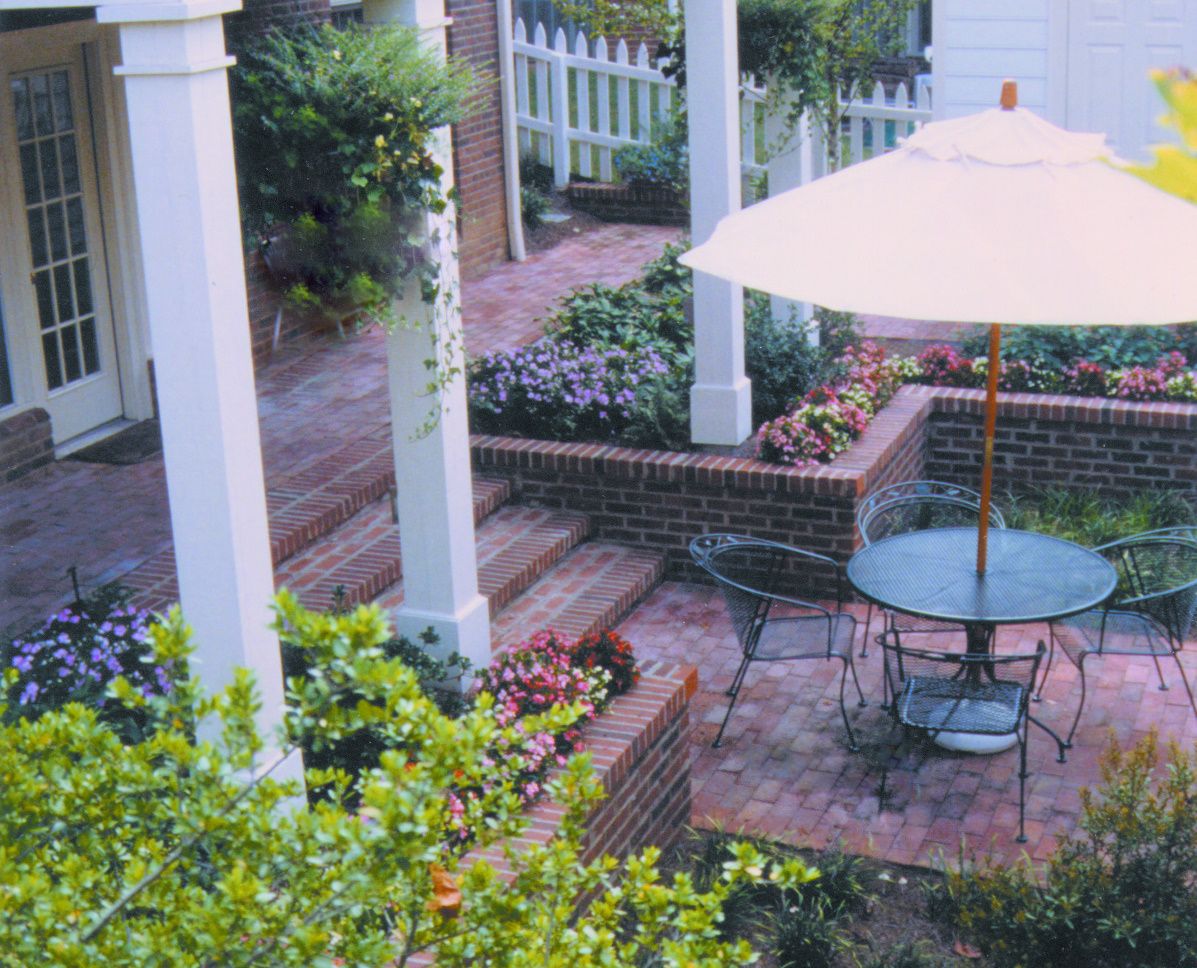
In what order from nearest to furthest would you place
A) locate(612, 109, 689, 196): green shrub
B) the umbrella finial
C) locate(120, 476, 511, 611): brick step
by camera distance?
1. the umbrella finial
2. locate(120, 476, 511, 611): brick step
3. locate(612, 109, 689, 196): green shrub

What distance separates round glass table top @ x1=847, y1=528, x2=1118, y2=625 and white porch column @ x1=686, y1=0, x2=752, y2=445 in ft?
5.09

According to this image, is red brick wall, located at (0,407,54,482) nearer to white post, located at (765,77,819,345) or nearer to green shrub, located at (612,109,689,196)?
white post, located at (765,77,819,345)

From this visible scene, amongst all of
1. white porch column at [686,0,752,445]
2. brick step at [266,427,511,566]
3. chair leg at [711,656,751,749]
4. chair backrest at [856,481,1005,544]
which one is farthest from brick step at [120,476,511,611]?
chair backrest at [856,481,1005,544]

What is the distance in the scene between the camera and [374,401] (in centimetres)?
895

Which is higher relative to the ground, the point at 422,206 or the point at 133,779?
the point at 422,206

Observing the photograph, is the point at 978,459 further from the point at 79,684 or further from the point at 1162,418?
the point at 79,684

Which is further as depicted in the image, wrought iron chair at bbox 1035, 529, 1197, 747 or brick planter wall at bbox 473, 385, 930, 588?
brick planter wall at bbox 473, 385, 930, 588

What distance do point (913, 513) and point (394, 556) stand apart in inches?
114

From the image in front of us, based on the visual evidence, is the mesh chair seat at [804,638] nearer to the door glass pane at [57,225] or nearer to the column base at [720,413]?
the column base at [720,413]

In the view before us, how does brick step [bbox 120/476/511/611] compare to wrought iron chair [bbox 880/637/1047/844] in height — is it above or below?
above

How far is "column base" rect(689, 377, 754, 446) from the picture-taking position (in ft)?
26.0

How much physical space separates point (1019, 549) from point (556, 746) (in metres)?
2.33

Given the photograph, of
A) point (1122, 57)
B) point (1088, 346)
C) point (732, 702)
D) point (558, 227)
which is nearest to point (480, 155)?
point (558, 227)

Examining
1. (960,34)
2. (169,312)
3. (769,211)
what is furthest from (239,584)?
(960,34)
